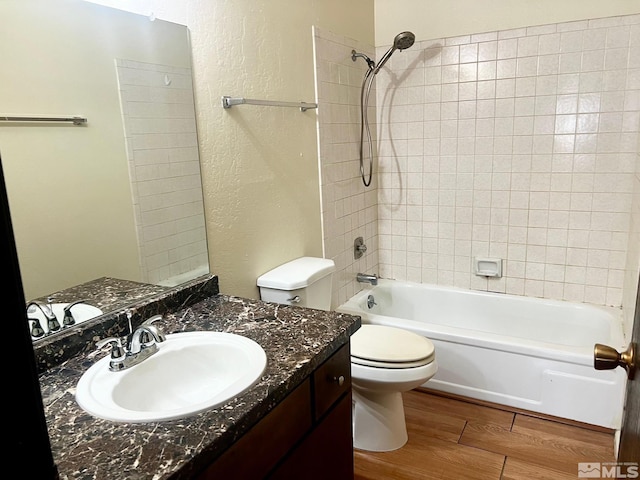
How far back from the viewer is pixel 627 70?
2502 millimetres

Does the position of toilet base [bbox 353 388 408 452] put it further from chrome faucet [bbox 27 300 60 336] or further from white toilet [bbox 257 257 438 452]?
chrome faucet [bbox 27 300 60 336]

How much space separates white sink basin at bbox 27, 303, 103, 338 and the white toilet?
0.81 metres

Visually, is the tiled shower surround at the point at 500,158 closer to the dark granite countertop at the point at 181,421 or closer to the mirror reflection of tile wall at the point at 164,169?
the mirror reflection of tile wall at the point at 164,169

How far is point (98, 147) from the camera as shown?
4.65 ft

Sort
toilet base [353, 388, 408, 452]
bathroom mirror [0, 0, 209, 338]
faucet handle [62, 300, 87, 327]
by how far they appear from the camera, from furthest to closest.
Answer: toilet base [353, 388, 408, 452]
faucet handle [62, 300, 87, 327]
bathroom mirror [0, 0, 209, 338]

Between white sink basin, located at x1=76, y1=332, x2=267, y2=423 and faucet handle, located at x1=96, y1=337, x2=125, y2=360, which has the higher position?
faucet handle, located at x1=96, y1=337, x2=125, y2=360

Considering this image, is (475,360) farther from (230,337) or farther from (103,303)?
(103,303)

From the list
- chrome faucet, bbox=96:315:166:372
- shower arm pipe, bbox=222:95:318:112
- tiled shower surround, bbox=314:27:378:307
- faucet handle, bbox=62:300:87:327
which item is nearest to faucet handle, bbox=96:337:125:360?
chrome faucet, bbox=96:315:166:372

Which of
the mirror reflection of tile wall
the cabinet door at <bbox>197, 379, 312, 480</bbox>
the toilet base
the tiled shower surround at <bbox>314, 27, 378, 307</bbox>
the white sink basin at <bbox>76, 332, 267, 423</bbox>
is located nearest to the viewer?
the cabinet door at <bbox>197, 379, 312, 480</bbox>

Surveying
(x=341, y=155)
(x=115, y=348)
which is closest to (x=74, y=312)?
(x=115, y=348)

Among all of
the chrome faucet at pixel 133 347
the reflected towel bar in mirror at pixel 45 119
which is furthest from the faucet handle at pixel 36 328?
the reflected towel bar in mirror at pixel 45 119

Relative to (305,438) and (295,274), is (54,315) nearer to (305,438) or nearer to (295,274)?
(305,438)

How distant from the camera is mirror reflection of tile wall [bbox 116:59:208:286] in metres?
1.54

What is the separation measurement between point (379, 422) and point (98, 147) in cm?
161
